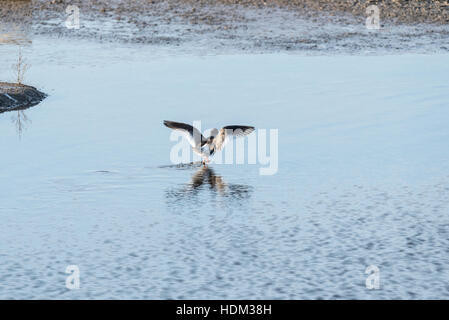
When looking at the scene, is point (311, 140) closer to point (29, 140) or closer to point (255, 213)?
point (255, 213)

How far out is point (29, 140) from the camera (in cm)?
1789

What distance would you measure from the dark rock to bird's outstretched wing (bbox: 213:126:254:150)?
6.72 metres

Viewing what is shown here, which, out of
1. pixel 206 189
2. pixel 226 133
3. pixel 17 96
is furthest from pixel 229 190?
pixel 17 96

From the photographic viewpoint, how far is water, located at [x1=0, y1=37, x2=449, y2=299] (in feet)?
36.8

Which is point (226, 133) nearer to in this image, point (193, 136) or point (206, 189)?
point (193, 136)

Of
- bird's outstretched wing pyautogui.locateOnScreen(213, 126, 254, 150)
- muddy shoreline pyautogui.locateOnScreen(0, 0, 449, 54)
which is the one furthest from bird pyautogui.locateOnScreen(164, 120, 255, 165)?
muddy shoreline pyautogui.locateOnScreen(0, 0, 449, 54)

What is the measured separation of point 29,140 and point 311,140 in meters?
5.52

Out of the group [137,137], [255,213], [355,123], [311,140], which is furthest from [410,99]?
[255,213]

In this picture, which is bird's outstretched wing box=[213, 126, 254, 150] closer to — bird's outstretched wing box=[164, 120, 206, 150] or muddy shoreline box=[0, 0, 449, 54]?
bird's outstretched wing box=[164, 120, 206, 150]

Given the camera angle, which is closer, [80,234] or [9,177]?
[80,234]

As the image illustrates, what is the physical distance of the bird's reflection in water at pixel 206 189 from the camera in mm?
14258

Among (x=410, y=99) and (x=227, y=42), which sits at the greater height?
(x=227, y=42)

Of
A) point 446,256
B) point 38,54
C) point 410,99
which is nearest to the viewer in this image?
point 446,256

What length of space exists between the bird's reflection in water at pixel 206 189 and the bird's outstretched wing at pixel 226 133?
0.54 m
